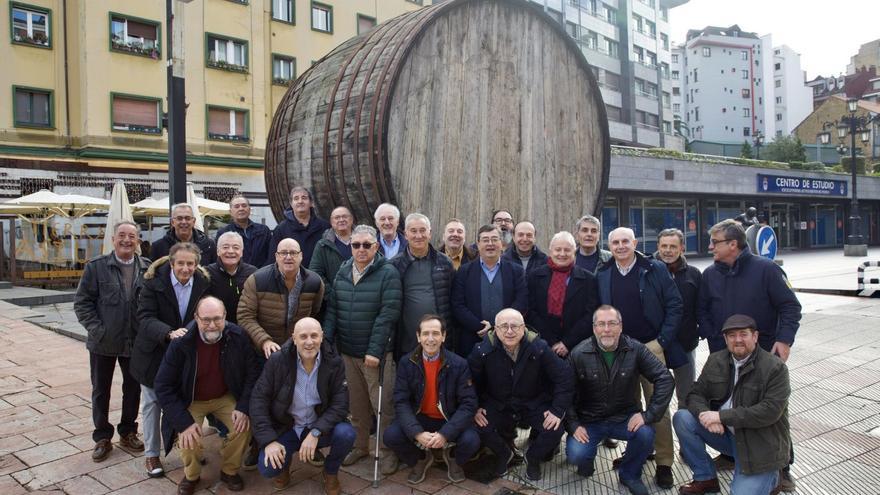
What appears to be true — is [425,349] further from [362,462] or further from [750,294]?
[750,294]

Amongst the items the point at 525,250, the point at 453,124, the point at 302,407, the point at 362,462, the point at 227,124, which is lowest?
the point at 362,462

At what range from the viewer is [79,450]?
4070mm

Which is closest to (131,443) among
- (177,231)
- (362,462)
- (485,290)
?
(177,231)

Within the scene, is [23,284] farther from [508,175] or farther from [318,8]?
[318,8]

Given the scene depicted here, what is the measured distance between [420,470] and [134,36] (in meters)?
19.5

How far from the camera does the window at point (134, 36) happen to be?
18391 mm

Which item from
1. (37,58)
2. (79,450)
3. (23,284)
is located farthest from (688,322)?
(37,58)

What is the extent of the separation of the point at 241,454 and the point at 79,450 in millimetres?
1362

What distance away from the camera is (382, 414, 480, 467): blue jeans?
3.57 metres

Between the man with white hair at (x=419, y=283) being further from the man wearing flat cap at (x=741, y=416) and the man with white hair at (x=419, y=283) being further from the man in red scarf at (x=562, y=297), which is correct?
the man wearing flat cap at (x=741, y=416)

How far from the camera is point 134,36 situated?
18875mm

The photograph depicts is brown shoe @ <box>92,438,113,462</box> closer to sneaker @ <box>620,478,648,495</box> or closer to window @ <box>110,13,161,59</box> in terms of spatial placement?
sneaker @ <box>620,478,648,495</box>

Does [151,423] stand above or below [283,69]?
below

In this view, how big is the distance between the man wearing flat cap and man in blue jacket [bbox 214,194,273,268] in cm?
306
